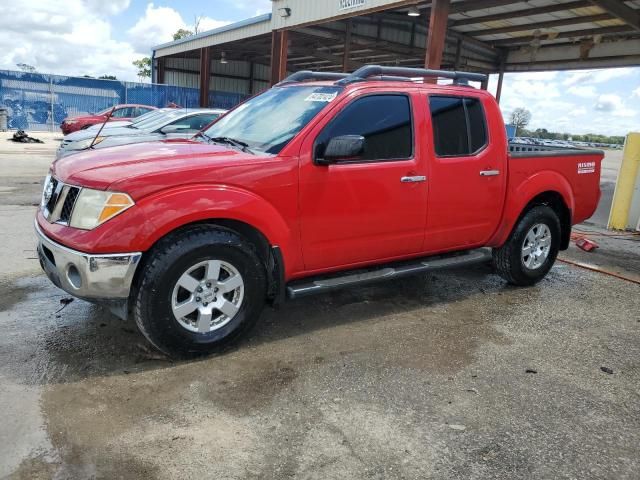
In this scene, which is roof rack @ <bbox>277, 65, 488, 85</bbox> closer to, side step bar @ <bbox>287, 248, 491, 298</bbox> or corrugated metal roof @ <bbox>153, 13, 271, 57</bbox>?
side step bar @ <bbox>287, 248, 491, 298</bbox>

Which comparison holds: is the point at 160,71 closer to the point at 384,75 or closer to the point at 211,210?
the point at 384,75

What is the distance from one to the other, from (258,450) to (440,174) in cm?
A: 267

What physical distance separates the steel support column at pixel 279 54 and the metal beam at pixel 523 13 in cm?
525

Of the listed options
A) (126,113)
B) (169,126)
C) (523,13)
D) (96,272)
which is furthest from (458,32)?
(96,272)

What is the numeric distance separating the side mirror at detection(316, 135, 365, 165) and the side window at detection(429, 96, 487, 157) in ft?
3.27

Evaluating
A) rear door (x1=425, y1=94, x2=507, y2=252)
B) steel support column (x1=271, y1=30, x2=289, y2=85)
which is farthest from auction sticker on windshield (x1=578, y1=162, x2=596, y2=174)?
steel support column (x1=271, y1=30, x2=289, y2=85)

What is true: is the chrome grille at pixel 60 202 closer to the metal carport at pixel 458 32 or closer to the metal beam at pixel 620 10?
the metal carport at pixel 458 32

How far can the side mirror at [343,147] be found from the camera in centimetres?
353

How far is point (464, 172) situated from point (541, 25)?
12.8 metres

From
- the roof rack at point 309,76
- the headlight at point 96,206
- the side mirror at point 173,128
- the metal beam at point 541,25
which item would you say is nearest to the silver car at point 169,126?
the side mirror at point 173,128

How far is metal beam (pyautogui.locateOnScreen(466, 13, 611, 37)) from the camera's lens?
1348 centimetres

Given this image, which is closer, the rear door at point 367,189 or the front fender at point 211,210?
the front fender at point 211,210

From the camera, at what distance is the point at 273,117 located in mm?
4102

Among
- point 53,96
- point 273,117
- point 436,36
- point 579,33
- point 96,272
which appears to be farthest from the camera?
point 53,96
